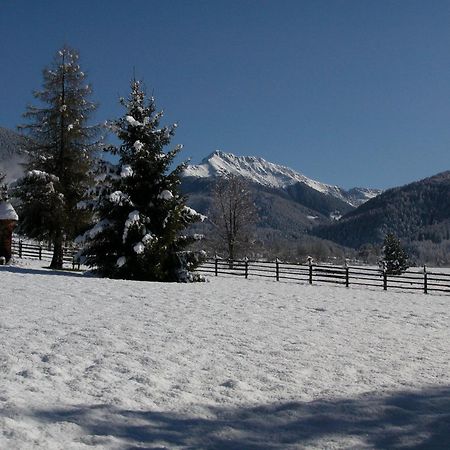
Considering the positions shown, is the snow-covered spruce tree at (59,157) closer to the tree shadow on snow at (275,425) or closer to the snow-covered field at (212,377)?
the snow-covered field at (212,377)

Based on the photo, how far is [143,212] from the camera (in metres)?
20.8

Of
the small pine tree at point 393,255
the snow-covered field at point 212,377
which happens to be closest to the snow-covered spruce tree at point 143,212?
the snow-covered field at point 212,377

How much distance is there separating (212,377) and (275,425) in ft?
6.37

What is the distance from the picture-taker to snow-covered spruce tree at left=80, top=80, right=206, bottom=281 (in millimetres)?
20234

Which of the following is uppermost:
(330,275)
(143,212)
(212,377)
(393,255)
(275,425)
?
(143,212)

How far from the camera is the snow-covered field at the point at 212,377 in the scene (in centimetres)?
525

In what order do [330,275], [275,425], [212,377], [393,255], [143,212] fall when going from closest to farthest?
[275,425]
[212,377]
[143,212]
[330,275]
[393,255]

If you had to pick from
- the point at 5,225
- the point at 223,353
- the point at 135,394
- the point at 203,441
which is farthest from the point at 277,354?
the point at 5,225

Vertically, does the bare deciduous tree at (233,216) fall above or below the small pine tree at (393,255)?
above

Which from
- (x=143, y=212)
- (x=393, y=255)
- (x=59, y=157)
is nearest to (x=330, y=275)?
(x=143, y=212)

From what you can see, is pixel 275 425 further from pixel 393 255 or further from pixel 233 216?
pixel 393 255

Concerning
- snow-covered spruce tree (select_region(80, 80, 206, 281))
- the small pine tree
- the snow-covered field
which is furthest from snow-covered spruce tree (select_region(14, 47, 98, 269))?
the small pine tree

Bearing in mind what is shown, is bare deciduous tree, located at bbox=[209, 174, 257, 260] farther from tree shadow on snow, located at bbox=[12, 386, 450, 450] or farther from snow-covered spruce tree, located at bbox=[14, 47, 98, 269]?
tree shadow on snow, located at bbox=[12, 386, 450, 450]

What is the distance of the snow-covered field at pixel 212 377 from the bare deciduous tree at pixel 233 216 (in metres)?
21.8
